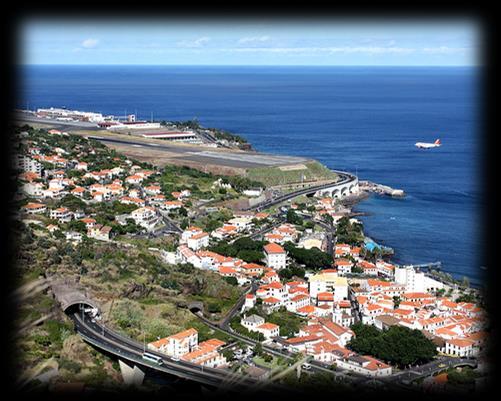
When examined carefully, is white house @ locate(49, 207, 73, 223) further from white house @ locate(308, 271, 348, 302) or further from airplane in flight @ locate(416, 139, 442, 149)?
airplane in flight @ locate(416, 139, 442, 149)

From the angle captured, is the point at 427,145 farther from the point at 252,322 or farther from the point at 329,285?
the point at 252,322

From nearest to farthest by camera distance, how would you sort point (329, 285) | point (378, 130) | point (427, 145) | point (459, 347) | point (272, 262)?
point (459, 347) → point (329, 285) → point (272, 262) → point (427, 145) → point (378, 130)

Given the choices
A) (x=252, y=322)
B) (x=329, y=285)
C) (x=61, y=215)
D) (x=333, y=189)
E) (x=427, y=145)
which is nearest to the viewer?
(x=252, y=322)

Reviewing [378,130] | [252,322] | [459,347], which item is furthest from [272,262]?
[378,130]

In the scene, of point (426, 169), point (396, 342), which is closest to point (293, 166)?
point (426, 169)

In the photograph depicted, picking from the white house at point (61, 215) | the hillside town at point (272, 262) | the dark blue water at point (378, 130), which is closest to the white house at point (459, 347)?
the hillside town at point (272, 262)

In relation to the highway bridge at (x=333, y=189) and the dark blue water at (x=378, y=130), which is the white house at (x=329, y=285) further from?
the highway bridge at (x=333, y=189)
